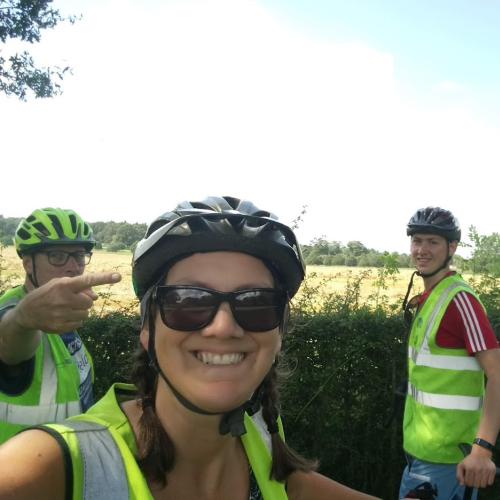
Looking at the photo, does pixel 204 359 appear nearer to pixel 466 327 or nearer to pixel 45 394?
pixel 45 394

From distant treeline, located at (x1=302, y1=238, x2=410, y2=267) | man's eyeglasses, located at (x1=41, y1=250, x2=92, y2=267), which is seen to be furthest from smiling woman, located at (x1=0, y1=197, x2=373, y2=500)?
distant treeline, located at (x1=302, y1=238, x2=410, y2=267)

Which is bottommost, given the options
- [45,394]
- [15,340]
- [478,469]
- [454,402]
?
[478,469]

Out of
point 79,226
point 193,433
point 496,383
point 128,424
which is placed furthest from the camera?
point 79,226

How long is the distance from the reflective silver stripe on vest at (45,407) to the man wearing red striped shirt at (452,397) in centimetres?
255

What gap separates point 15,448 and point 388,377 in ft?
15.7

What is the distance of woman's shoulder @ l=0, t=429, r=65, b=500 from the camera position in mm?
1134

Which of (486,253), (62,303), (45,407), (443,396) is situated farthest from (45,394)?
(486,253)

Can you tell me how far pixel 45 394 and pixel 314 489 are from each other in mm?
1495

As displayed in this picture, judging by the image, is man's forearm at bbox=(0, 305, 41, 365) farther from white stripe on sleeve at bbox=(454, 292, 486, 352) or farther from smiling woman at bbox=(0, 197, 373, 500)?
white stripe on sleeve at bbox=(454, 292, 486, 352)

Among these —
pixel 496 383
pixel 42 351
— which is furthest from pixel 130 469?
pixel 496 383

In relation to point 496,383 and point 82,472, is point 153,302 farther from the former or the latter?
point 496,383

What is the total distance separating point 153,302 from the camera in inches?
65.9

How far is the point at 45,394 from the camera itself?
2449mm

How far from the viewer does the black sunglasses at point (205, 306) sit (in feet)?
5.13
